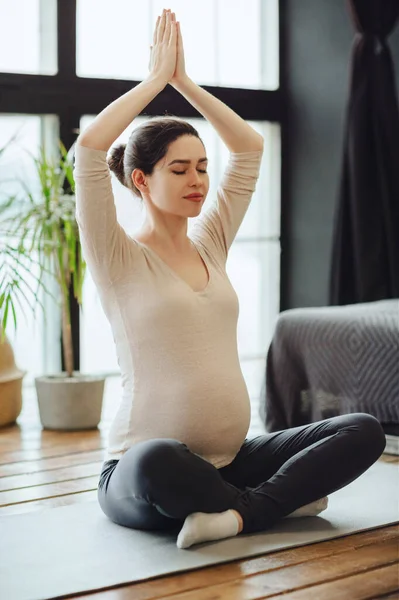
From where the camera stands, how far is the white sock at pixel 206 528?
2.19 m

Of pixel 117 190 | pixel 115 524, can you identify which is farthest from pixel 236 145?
pixel 117 190

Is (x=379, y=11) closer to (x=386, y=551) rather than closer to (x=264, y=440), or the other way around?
(x=264, y=440)

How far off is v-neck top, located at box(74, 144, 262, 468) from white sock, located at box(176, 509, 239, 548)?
172 mm

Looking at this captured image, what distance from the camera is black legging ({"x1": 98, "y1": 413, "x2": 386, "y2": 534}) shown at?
2.18 meters

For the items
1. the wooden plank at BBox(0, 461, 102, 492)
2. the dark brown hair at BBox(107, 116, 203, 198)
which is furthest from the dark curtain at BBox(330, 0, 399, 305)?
the dark brown hair at BBox(107, 116, 203, 198)

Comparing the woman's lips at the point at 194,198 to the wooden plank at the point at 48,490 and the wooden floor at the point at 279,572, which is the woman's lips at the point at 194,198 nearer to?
the wooden floor at the point at 279,572

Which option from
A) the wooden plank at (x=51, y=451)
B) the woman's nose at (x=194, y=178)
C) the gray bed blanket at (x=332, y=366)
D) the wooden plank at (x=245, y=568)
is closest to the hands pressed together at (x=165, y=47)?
the woman's nose at (x=194, y=178)

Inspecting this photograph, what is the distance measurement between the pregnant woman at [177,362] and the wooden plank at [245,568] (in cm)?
12

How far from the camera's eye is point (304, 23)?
5102mm

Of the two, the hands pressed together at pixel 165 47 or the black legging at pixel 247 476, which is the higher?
the hands pressed together at pixel 165 47

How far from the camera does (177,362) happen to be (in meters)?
2.33

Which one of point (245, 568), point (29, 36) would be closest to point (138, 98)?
point (245, 568)

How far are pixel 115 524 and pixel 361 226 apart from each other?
8.37 feet

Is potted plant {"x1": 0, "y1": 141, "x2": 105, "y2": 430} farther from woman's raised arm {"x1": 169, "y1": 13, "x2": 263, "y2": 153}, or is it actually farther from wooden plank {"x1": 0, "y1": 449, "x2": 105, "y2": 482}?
woman's raised arm {"x1": 169, "y1": 13, "x2": 263, "y2": 153}
